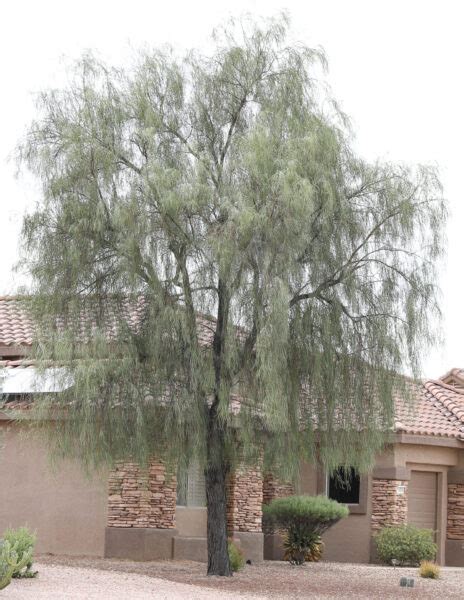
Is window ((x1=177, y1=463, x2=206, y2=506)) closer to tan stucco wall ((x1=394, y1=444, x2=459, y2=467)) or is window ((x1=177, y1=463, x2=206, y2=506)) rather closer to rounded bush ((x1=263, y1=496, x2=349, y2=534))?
rounded bush ((x1=263, y1=496, x2=349, y2=534))

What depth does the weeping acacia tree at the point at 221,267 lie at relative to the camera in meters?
19.9

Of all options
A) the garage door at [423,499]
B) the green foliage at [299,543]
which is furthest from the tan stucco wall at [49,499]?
the garage door at [423,499]

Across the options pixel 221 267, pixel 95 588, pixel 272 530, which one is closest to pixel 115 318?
pixel 221 267

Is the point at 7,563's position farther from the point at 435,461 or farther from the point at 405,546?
the point at 435,461

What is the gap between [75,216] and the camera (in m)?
20.3

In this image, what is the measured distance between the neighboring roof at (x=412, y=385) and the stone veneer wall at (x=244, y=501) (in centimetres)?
347

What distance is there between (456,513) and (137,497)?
9.44 metres

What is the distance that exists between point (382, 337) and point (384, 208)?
2280 millimetres

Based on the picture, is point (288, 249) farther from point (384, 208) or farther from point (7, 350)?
point (7, 350)

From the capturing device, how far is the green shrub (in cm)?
2692

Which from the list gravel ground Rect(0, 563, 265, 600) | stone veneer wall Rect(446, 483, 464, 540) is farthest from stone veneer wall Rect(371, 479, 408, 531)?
gravel ground Rect(0, 563, 265, 600)

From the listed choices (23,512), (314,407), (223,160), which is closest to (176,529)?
(23,512)

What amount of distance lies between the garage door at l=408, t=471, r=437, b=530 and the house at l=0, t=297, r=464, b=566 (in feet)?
0.08

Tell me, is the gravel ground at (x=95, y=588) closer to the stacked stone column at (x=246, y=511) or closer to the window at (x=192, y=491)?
the window at (x=192, y=491)
